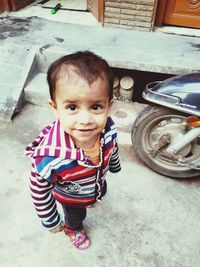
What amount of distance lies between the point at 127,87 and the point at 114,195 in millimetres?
1464

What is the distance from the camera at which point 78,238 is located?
194 cm

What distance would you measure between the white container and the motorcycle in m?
0.93

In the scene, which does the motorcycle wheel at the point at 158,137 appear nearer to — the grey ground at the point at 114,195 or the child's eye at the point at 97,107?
the grey ground at the point at 114,195

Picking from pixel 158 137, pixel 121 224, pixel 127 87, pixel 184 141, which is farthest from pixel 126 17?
pixel 121 224

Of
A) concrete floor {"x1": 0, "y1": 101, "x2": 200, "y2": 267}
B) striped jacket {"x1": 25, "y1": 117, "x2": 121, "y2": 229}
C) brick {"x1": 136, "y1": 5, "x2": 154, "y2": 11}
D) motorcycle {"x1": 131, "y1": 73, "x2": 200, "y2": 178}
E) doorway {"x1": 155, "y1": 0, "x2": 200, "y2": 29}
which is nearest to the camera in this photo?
striped jacket {"x1": 25, "y1": 117, "x2": 121, "y2": 229}

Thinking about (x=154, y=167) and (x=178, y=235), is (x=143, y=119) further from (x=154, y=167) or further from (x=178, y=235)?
(x=178, y=235)

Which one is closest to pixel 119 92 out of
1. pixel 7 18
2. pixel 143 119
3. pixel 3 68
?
pixel 143 119

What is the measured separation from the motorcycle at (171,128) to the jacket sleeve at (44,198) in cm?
116

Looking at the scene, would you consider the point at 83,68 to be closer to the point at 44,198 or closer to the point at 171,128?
the point at 44,198

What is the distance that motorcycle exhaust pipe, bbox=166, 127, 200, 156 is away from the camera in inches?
85.5

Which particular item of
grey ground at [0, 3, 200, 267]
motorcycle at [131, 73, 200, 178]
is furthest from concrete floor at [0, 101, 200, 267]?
motorcycle at [131, 73, 200, 178]

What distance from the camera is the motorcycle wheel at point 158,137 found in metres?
2.32

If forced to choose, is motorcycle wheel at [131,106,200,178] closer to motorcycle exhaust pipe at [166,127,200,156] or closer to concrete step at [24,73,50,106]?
motorcycle exhaust pipe at [166,127,200,156]

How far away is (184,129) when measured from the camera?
2.34m
